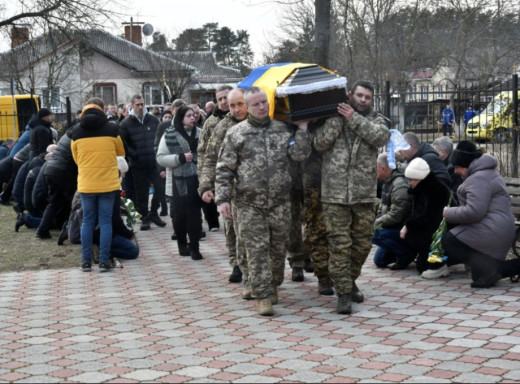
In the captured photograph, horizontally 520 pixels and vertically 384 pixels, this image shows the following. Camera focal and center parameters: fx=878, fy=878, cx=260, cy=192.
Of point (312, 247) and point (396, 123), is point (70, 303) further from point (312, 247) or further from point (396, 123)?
point (396, 123)

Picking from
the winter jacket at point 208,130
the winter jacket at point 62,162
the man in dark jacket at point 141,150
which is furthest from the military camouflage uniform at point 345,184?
the man in dark jacket at point 141,150

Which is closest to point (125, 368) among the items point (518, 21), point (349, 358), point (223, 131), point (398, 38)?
point (349, 358)

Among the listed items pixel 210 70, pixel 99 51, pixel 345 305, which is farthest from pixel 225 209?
pixel 210 70

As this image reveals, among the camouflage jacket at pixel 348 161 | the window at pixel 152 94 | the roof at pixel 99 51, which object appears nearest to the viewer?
the camouflage jacket at pixel 348 161

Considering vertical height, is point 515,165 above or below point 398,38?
below

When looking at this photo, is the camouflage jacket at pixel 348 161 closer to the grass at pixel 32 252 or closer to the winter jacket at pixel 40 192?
the grass at pixel 32 252

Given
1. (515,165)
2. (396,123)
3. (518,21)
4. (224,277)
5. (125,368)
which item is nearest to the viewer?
(125,368)

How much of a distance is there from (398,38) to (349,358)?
3211cm

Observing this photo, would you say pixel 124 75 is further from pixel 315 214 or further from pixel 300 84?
pixel 300 84

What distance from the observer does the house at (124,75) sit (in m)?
45.8

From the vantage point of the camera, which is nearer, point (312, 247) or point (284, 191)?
point (284, 191)

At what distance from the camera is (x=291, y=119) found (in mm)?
7336

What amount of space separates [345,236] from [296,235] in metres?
1.43

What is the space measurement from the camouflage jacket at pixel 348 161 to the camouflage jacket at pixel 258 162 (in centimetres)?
19
